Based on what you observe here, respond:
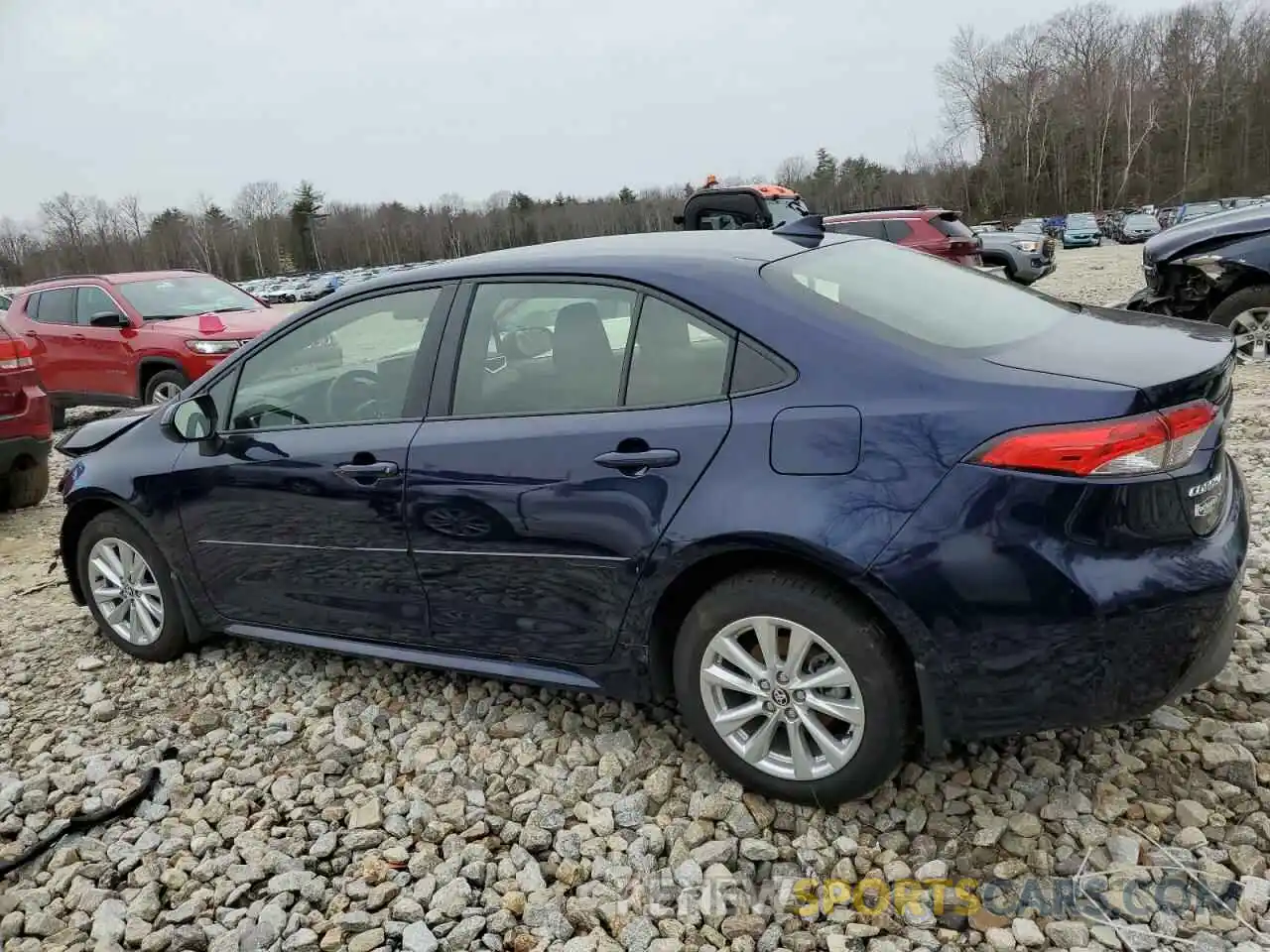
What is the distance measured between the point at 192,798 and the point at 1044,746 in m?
2.67

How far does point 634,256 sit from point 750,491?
92cm

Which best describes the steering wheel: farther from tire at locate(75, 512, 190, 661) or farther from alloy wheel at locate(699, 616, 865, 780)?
alloy wheel at locate(699, 616, 865, 780)

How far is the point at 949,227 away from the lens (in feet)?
48.5

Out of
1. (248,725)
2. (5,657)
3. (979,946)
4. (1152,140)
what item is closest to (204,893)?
(248,725)

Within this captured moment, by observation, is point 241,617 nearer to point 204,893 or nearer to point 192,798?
point 192,798

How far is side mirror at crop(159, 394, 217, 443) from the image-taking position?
3539 mm

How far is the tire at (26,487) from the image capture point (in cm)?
675

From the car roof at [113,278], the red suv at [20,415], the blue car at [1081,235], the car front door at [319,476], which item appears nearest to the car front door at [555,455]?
the car front door at [319,476]

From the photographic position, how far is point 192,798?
3.03 metres

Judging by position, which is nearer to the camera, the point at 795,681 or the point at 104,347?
the point at 795,681

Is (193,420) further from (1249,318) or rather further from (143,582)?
(1249,318)

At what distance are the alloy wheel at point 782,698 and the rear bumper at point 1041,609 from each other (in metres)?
0.24

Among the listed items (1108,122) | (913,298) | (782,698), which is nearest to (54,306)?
(913,298)

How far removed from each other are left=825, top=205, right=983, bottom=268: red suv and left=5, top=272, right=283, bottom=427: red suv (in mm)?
9032
